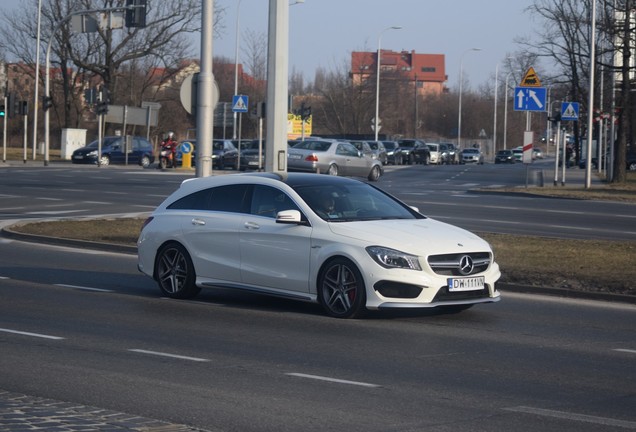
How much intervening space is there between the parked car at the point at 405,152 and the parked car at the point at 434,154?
1610mm

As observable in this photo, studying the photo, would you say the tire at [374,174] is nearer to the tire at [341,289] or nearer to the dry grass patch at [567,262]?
the dry grass patch at [567,262]

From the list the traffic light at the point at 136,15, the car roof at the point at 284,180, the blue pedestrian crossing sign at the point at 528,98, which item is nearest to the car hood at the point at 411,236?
the car roof at the point at 284,180

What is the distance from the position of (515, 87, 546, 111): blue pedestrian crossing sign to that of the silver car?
10956 mm

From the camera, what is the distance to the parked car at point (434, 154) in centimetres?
8200

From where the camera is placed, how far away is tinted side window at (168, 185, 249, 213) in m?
12.6

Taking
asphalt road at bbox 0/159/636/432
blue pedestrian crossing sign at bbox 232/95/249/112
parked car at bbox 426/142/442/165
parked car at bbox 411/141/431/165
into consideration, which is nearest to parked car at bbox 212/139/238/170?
blue pedestrian crossing sign at bbox 232/95/249/112

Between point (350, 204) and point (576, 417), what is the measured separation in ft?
17.7

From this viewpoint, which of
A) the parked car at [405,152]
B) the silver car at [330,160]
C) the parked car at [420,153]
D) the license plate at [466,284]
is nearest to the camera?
the license plate at [466,284]

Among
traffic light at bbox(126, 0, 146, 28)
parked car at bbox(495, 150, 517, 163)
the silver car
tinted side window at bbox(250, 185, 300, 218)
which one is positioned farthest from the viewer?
parked car at bbox(495, 150, 517, 163)

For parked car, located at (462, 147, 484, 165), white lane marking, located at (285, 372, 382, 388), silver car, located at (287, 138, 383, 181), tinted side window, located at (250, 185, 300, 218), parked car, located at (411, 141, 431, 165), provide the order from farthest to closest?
parked car, located at (462, 147, 484, 165) < parked car, located at (411, 141, 431, 165) < silver car, located at (287, 138, 383, 181) < tinted side window, located at (250, 185, 300, 218) < white lane marking, located at (285, 372, 382, 388)

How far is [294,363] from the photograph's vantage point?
8.93m

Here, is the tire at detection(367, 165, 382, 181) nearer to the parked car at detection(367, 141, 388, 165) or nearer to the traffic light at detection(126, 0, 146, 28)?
the traffic light at detection(126, 0, 146, 28)

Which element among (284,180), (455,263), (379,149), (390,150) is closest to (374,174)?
(379,149)

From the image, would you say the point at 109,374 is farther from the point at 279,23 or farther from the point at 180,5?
the point at 180,5
